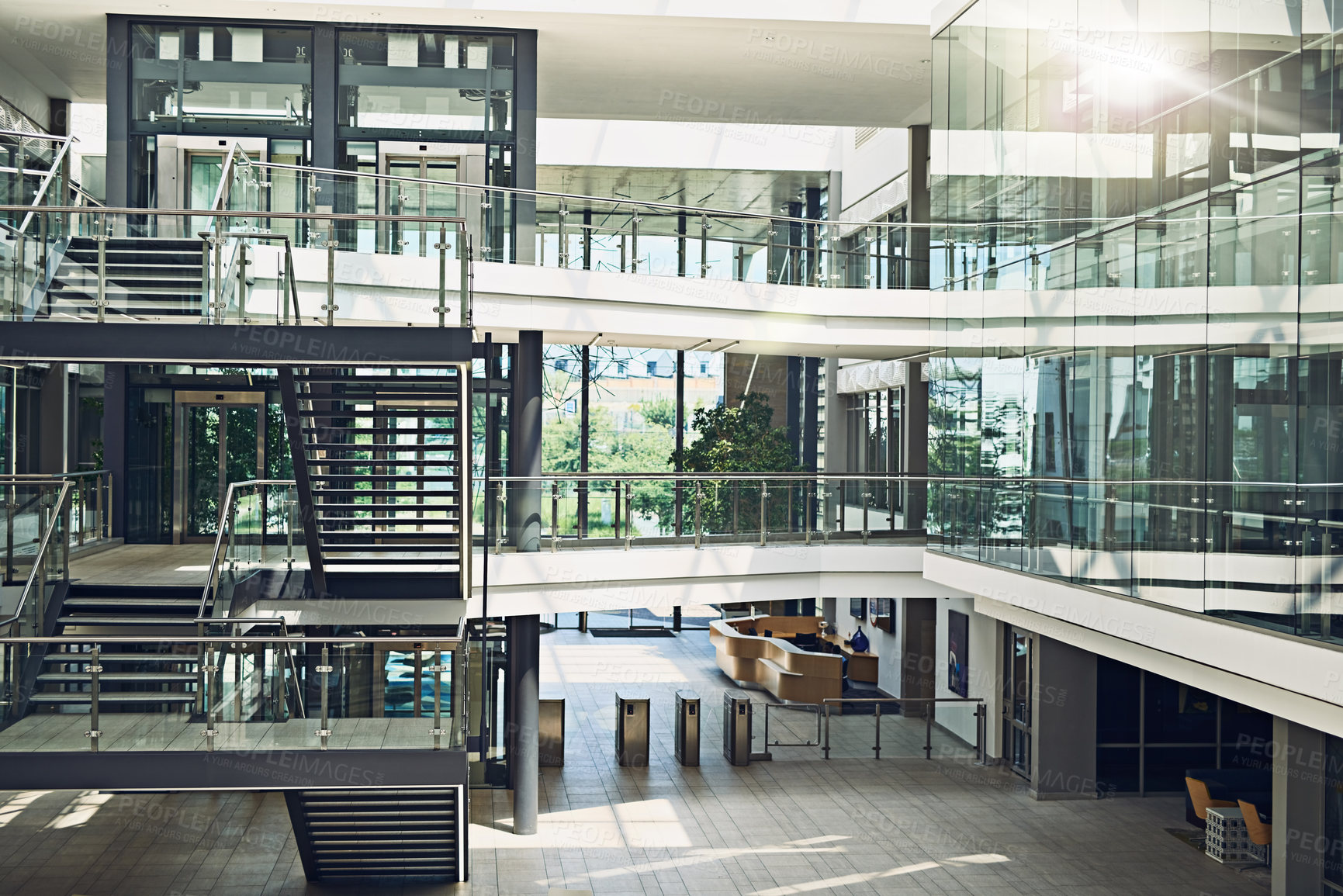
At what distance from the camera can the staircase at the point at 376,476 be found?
11156 millimetres

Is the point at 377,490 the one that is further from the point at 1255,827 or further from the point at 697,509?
the point at 1255,827

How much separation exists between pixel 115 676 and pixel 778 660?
573 inches

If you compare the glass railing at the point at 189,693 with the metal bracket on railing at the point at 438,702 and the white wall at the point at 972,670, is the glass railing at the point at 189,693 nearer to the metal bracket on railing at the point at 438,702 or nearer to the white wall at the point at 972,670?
the metal bracket on railing at the point at 438,702

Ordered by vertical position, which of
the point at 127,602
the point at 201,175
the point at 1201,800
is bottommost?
the point at 1201,800

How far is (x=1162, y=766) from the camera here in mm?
16594

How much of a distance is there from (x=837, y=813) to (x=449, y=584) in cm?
582

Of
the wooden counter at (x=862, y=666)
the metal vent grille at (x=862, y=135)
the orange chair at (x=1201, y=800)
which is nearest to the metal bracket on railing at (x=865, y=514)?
the orange chair at (x=1201, y=800)

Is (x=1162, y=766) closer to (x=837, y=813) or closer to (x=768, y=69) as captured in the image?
(x=837, y=813)

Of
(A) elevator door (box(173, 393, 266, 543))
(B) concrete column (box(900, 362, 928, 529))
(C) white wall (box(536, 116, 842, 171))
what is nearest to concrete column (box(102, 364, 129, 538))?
(A) elevator door (box(173, 393, 266, 543))

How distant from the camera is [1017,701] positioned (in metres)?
16.9

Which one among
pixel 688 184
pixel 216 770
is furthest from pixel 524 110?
pixel 216 770

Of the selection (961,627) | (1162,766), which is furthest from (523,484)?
(1162,766)

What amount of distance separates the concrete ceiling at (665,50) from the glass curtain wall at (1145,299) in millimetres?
1410

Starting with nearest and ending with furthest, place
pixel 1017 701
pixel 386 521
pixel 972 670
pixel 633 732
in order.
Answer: pixel 386 521 < pixel 1017 701 < pixel 633 732 < pixel 972 670
